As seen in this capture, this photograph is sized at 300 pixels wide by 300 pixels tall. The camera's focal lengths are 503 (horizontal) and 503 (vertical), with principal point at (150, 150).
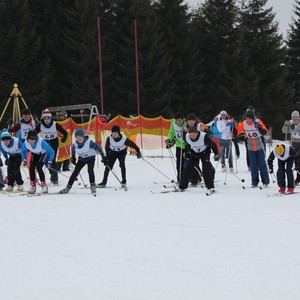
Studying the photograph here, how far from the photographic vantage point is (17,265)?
4.78m

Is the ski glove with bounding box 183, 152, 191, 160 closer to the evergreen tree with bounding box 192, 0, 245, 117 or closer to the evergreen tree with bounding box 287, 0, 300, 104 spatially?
the evergreen tree with bounding box 192, 0, 245, 117

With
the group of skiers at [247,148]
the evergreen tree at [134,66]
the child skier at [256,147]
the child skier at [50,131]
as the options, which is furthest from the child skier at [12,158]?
the evergreen tree at [134,66]

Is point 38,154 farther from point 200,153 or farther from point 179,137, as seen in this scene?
point 200,153

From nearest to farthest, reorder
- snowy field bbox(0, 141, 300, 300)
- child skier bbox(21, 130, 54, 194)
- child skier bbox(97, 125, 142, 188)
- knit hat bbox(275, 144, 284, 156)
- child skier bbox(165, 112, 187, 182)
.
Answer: snowy field bbox(0, 141, 300, 300), knit hat bbox(275, 144, 284, 156), child skier bbox(21, 130, 54, 194), child skier bbox(165, 112, 187, 182), child skier bbox(97, 125, 142, 188)

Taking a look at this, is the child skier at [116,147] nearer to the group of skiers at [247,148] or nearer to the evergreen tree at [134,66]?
the group of skiers at [247,148]

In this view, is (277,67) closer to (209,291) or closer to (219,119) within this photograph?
(219,119)

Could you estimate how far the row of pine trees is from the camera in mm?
30375

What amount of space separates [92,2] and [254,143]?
972 inches

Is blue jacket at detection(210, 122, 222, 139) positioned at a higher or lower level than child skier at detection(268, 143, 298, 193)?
higher

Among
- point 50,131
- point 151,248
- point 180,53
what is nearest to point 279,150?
point 151,248

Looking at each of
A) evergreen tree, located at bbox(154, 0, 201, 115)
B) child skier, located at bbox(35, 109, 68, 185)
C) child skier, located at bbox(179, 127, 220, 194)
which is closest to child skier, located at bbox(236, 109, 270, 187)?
child skier, located at bbox(179, 127, 220, 194)

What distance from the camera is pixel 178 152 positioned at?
10.8 metres

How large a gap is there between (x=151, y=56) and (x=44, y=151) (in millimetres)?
23930

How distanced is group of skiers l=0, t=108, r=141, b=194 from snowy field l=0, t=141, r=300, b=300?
113 cm
